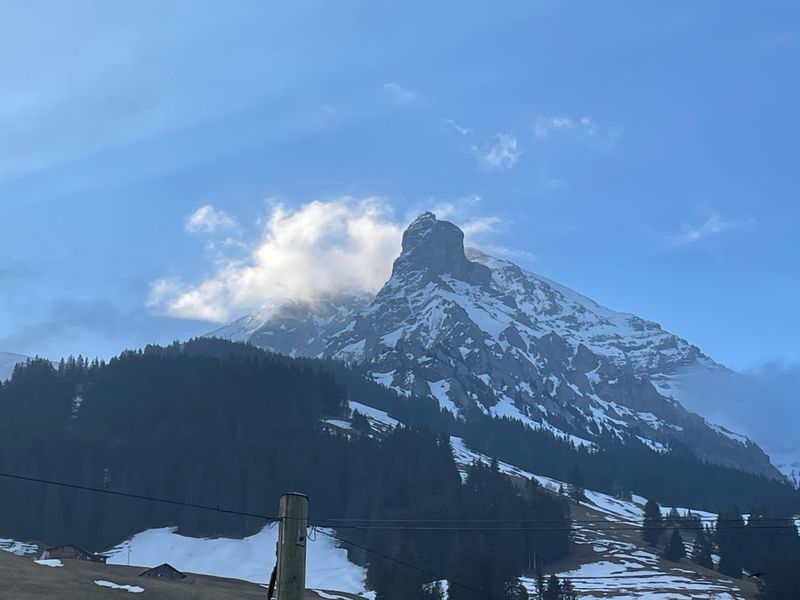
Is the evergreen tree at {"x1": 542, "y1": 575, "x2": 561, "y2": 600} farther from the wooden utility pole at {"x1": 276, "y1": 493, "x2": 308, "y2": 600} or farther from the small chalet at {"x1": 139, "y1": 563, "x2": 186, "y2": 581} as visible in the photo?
the wooden utility pole at {"x1": 276, "y1": 493, "x2": 308, "y2": 600}

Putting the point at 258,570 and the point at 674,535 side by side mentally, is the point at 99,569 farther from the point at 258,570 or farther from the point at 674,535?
the point at 674,535

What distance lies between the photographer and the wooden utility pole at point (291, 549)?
18984 millimetres

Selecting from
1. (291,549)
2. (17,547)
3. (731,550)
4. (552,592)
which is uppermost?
(291,549)

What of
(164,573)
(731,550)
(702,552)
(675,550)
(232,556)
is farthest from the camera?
(232,556)

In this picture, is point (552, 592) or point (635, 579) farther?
point (635, 579)

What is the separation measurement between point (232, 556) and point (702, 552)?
93594 mm

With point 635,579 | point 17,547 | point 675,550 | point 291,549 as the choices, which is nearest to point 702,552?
point 675,550

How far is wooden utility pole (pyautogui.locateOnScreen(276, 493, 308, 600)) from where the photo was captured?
19.0m

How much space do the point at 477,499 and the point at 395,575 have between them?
3344 inches

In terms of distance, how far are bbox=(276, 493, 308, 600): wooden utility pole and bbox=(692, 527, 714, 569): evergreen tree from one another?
163772mm

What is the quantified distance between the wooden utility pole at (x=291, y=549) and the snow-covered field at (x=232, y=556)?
443ft

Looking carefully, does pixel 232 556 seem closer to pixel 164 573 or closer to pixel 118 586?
pixel 164 573

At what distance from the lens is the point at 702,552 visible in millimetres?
168500

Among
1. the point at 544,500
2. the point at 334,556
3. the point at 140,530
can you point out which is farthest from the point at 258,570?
the point at 544,500
